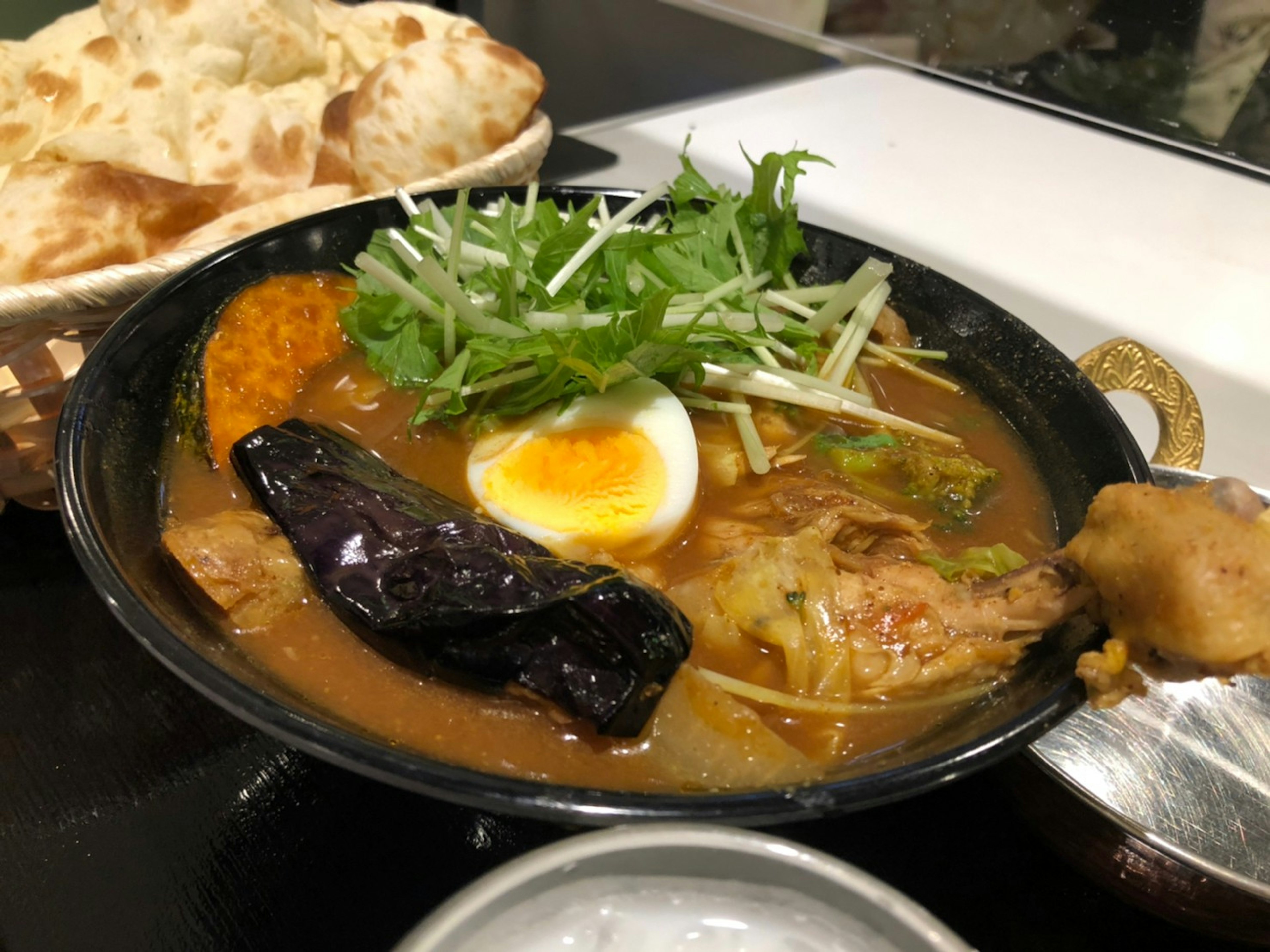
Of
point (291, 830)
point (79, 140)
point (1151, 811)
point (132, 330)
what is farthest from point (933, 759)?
point (79, 140)

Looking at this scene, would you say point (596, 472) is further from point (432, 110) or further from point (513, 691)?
point (432, 110)

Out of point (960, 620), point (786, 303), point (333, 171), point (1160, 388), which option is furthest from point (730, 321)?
point (333, 171)

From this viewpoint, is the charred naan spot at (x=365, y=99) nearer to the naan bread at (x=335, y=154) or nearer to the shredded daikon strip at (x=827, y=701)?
the naan bread at (x=335, y=154)

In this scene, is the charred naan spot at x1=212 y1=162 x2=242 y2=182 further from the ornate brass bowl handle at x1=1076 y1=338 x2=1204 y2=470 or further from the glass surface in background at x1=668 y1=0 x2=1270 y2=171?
the glass surface in background at x1=668 y1=0 x2=1270 y2=171

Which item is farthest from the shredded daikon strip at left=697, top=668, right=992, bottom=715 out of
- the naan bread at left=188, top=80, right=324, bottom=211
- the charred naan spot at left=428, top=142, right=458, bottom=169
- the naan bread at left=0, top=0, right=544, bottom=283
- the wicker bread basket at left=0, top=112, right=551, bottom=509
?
the naan bread at left=188, top=80, right=324, bottom=211

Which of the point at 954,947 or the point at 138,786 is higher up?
the point at 954,947

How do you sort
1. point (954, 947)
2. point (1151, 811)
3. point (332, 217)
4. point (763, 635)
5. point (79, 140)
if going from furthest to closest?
point (79, 140), point (332, 217), point (1151, 811), point (763, 635), point (954, 947)

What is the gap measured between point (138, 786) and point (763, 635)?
1.19 m

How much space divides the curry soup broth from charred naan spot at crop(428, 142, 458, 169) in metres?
0.89

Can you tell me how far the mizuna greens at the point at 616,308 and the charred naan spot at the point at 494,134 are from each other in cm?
45

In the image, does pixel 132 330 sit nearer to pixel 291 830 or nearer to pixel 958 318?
pixel 291 830

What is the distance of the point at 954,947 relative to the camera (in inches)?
37.8

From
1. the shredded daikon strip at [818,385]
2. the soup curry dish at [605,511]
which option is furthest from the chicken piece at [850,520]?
the shredded daikon strip at [818,385]

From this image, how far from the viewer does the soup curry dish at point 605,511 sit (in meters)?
1.33
